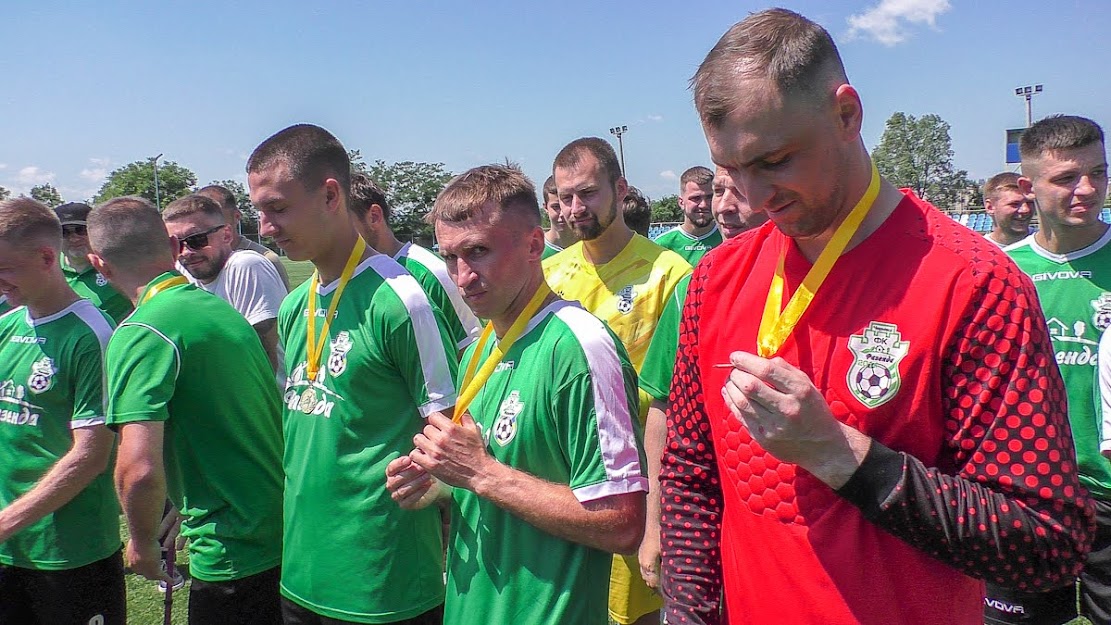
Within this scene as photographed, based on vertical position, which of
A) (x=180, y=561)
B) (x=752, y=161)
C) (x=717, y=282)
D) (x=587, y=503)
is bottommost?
(x=180, y=561)

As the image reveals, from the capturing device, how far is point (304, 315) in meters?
3.27

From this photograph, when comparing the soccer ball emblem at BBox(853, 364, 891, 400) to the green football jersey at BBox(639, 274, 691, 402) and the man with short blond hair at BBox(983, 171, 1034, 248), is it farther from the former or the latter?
the man with short blond hair at BBox(983, 171, 1034, 248)

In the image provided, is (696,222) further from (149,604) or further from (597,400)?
(149,604)

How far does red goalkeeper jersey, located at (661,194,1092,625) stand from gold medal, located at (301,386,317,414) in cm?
171

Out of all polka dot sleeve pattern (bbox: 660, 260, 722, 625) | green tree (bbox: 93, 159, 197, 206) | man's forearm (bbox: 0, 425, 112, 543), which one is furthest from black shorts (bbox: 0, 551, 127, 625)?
green tree (bbox: 93, 159, 197, 206)

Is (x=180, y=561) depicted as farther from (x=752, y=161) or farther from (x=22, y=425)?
(x=752, y=161)

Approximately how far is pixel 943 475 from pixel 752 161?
2.22 feet

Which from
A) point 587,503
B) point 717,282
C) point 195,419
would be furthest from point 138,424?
point 717,282

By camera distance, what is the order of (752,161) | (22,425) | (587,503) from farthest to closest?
(22,425) < (587,503) < (752,161)

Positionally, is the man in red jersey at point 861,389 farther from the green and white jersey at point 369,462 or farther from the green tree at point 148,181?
the green tree at point 148,181

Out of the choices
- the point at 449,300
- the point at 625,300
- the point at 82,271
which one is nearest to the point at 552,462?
the point at 625,300

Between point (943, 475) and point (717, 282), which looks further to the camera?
point (717, 282)

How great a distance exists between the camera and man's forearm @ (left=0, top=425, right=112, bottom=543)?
346 cm

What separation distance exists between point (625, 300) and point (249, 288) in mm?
2867
